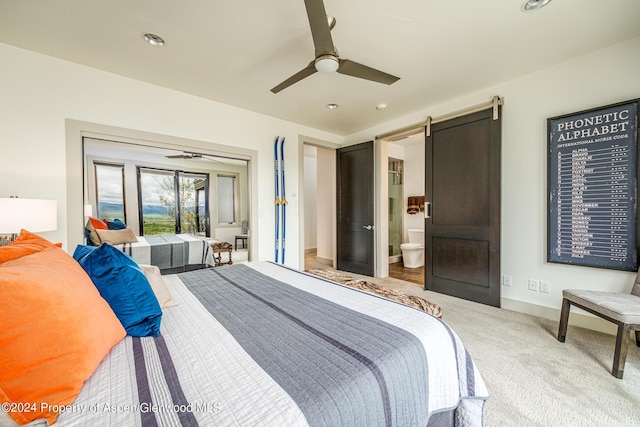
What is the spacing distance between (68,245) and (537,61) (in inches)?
196

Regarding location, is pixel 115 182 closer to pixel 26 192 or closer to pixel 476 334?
pixel 26 192

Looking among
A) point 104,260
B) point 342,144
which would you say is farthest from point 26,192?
point 342,144

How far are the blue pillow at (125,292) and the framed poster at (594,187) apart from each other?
3477 mm

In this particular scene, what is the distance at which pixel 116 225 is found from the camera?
2.84m

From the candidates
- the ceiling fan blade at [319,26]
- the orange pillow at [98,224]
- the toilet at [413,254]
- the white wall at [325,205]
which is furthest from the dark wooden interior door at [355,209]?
the orange pillow at [98,224]

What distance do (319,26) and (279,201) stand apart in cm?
263

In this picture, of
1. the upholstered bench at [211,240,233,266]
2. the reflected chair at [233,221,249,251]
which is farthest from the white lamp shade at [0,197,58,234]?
the reflected chair at [233,221,249,251]

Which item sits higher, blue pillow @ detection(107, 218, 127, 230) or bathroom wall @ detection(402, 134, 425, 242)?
bathroom wall @ detection(402, 134, 425, 242)

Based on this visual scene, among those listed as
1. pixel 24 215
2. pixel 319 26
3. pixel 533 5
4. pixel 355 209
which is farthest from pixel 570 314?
pixel 24 215

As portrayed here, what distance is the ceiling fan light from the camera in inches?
66.7

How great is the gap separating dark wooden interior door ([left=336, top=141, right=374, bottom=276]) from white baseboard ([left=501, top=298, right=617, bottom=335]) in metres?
1.95

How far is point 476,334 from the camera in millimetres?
2301

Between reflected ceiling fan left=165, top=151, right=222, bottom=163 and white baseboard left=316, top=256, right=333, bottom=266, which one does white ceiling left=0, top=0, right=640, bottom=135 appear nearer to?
reflected ceiling fan left=165, top=151, right=222, bottom=163

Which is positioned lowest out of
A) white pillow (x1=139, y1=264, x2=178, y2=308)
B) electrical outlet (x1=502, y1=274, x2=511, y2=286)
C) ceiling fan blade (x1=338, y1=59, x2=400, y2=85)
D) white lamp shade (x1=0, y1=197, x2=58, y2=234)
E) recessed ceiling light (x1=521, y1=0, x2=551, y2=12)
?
electrical outlet (x1=502, y1=274, x2=511, y2=286)
